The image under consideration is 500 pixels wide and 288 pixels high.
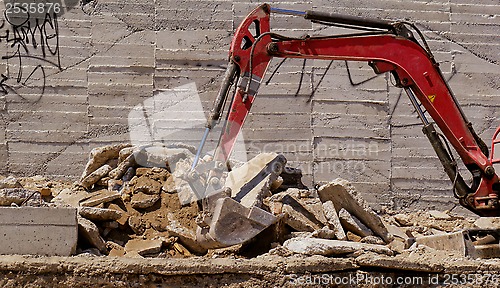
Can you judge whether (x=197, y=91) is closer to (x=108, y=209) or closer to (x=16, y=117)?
(x=16, y=117)

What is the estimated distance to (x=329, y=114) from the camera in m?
8.61

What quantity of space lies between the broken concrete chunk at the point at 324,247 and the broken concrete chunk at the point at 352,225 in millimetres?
767

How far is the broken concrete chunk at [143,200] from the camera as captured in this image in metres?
6.16

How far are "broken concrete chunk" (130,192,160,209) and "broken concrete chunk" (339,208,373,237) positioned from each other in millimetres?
1551

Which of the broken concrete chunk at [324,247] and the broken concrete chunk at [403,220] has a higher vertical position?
the broken concrete chunk at [324,247]

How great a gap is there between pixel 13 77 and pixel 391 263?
16.8ft

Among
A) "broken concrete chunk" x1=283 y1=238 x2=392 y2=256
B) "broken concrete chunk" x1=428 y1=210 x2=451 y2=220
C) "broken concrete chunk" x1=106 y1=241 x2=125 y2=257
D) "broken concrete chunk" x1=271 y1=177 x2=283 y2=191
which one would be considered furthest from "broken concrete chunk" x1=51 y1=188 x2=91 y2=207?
"broken concrete chunk" x1=428 y1=210 x2=451 y2=220

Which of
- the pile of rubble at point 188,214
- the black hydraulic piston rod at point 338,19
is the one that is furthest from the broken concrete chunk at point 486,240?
the black hydraulic piston rod at point 338,19

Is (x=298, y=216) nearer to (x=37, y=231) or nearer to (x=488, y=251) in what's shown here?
(x=488, y=251)

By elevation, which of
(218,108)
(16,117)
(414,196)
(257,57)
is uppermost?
(257,57)

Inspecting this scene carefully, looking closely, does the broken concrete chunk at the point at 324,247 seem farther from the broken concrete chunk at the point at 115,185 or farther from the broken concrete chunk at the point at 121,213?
the broken concrete chunk at the point at 115,185

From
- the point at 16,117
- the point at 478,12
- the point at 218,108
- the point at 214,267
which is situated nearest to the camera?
the point at 214,267

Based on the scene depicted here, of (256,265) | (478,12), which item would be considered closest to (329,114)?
(478,12)

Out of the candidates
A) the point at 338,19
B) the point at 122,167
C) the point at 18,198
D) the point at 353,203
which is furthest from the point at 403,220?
the point at 18,198
